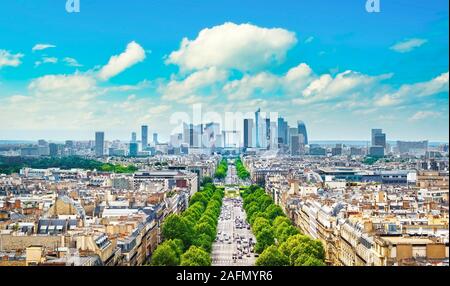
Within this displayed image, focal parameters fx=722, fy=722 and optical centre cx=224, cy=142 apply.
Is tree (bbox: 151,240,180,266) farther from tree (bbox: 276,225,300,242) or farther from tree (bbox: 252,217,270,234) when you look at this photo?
tree (bbox: 252,217,270,234)

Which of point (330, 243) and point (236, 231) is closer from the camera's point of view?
point (330, 243)

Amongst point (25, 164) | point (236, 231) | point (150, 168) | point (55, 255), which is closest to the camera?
point (55, 255)

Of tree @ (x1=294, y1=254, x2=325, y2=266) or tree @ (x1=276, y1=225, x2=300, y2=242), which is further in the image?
tree @ (x1=276, y1=225, x2=300, y2=242)

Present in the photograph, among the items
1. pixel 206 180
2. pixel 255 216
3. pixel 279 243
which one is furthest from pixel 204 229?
pixel 206 180

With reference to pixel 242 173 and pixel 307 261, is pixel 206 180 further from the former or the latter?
pixel 307 261

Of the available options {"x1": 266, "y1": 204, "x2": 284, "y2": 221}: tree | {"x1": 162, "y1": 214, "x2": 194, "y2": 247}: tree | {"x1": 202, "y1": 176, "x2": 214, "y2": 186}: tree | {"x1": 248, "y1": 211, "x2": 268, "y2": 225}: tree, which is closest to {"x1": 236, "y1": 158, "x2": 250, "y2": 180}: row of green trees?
{"x1": 202, "y1": 176, "x2": 214, "y2": 186}: tree
